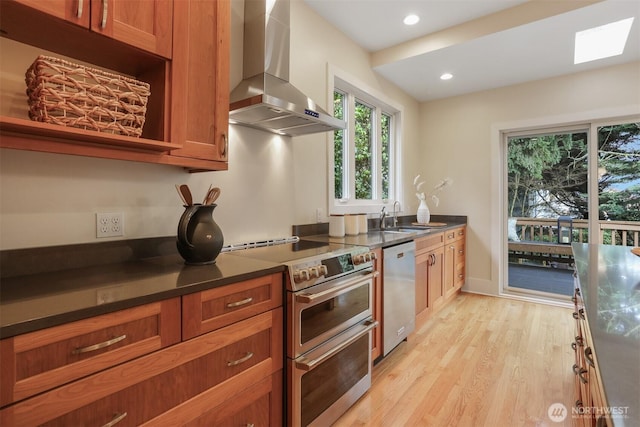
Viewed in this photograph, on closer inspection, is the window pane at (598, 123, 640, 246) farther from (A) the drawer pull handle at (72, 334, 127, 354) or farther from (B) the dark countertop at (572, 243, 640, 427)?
(A) the drawer pull handle at (72, 334, 127, 354)

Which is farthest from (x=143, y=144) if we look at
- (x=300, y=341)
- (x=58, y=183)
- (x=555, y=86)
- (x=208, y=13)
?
(x=555, y=86)

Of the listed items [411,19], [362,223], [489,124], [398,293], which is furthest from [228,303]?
[489,124]

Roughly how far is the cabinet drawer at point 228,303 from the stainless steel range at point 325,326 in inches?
3.7

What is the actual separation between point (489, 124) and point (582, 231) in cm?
A: 164

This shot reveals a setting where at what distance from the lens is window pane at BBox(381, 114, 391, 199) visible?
390 centimetres

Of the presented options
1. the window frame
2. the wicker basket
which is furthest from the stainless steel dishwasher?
the wicker basket

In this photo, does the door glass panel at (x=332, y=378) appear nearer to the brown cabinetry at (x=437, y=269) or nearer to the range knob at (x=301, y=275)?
the range knob at (x=301, y=275)

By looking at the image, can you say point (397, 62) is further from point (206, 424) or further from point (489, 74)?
point (206, 424)

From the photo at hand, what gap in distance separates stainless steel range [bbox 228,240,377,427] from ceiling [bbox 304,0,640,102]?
210cm

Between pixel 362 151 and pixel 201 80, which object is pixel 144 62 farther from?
pixel 362 151

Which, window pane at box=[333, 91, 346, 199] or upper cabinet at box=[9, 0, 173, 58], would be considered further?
window pane at box=[333, 91, 346, 199]

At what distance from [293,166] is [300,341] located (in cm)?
136

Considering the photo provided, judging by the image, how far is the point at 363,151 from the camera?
3492 millimetres

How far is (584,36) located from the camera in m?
2.73
